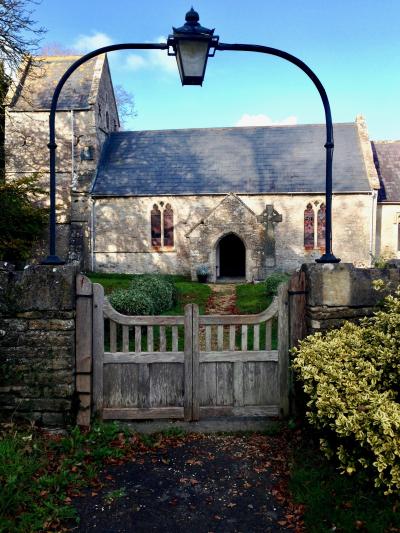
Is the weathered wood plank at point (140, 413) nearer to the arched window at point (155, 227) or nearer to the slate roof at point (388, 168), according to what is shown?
the arched window at point (155, 227)

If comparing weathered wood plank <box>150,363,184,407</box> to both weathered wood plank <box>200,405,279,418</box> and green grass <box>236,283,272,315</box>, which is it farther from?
green grass <box>236,283,272,315</box>

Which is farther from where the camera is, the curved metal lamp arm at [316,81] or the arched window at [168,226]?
the arched window at [168,226]

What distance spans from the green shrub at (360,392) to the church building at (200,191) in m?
17.1

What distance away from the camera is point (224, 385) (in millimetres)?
5496

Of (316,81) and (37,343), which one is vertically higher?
(316,81)

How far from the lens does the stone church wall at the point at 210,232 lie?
72.5ft

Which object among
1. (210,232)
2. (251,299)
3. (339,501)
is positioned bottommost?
(339,501)

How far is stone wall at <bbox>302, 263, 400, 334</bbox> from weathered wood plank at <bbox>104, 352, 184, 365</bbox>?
178 cm

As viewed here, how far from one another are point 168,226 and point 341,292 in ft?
64.3

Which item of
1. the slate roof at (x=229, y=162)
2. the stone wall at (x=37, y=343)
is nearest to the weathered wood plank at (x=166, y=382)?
the stone wall at (x=37, y=343)

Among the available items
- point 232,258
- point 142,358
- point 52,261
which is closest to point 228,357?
point 142,358

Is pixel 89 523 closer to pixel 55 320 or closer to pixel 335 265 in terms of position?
pixel 55 320

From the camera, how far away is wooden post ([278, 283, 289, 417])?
5453 millimetres

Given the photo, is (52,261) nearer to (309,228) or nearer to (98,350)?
(98,350)
